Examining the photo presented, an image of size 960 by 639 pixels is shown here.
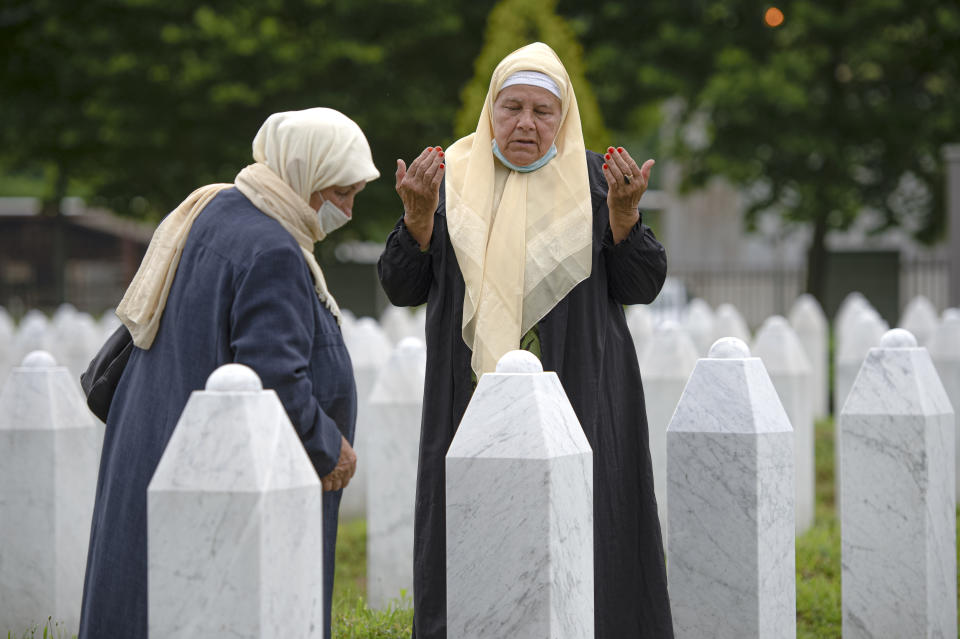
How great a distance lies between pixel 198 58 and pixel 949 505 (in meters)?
19.3

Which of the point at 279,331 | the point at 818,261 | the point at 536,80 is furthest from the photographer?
the point at 818,261

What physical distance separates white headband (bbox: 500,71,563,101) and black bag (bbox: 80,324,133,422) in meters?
1.44

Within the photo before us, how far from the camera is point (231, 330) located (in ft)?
11.5

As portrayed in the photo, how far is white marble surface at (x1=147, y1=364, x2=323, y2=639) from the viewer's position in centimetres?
275

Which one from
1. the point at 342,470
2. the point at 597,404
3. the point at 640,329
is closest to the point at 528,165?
the point at 597,404

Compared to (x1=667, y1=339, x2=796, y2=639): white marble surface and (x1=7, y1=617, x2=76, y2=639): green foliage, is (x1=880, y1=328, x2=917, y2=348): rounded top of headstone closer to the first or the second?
(x1=667, y1=339, x2=796, y2=639): white marble surface

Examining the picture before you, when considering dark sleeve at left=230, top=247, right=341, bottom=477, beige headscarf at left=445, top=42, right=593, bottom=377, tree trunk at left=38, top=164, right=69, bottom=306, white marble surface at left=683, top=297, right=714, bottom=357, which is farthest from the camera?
tree trunk at left=38, top=164, right=69, bottom=306

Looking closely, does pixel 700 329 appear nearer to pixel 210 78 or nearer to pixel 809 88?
pixel 809 88

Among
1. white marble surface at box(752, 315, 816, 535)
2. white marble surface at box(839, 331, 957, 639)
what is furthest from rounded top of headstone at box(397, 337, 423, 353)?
white marble surface at box(839, 331, 957, 639)

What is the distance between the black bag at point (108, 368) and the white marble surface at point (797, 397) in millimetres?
5020

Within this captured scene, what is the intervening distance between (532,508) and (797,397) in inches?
217

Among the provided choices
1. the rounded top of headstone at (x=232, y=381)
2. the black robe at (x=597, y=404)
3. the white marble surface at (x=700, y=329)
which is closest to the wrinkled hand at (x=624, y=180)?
the black robe at (x=597, y=404)

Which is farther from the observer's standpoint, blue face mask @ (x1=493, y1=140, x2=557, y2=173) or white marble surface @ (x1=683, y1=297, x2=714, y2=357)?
white marble surface @ (x1=683, y1=297, x2=714, y2=357)

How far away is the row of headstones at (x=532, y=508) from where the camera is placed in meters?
2.79
